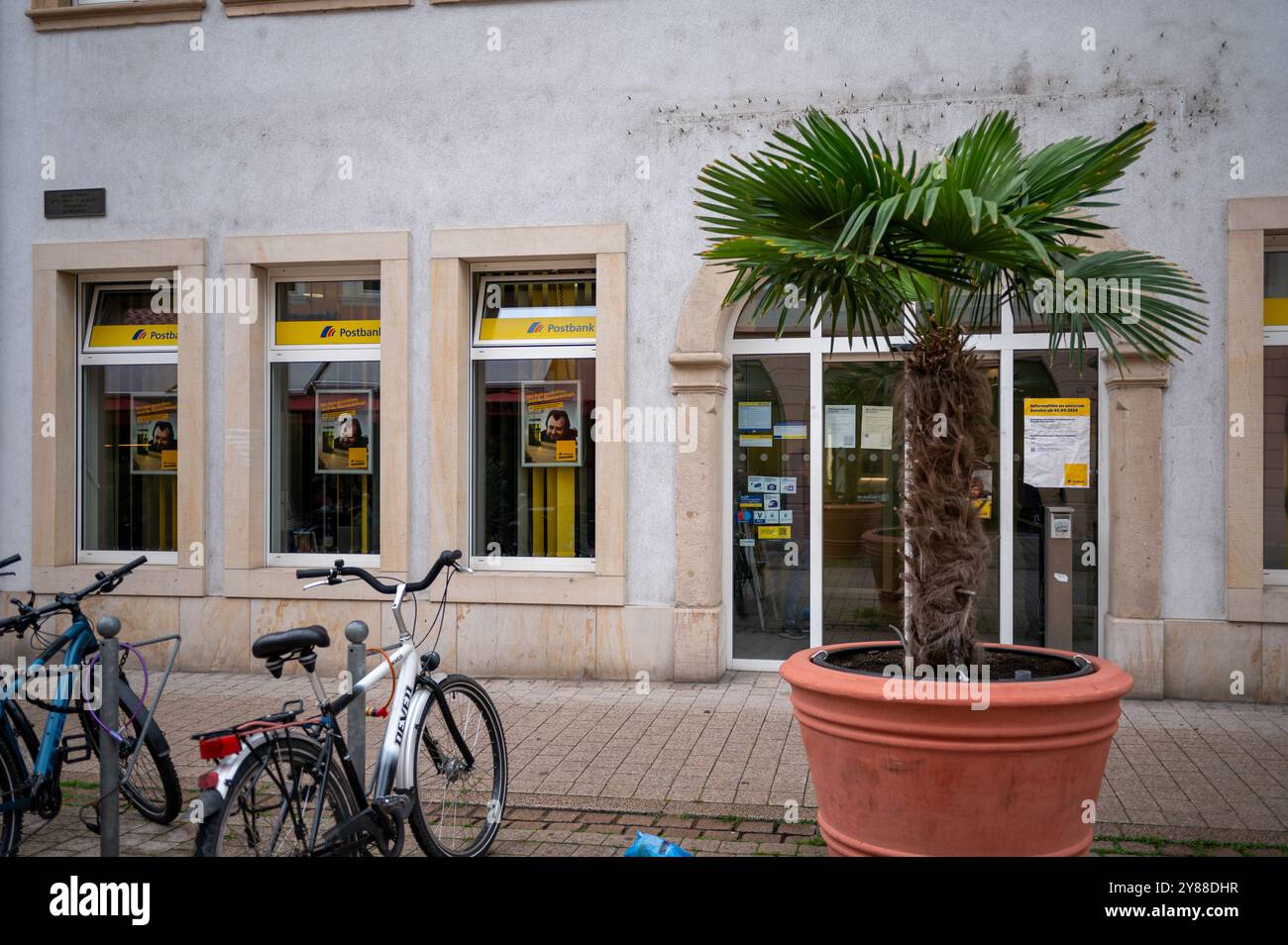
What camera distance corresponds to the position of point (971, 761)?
3.42 m

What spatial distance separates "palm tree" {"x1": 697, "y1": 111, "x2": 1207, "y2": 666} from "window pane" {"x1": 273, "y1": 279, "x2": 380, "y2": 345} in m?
5.37

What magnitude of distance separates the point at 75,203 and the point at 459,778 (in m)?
6.76

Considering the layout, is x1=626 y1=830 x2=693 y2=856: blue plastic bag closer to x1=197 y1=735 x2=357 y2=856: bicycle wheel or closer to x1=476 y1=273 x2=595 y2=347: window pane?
x1=197 y1=735 x2=357 y2=856: bicycle wheel

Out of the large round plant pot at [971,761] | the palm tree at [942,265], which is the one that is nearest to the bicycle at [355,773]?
the large round plant pot at [971,761]

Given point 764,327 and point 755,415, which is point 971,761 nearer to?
point 755,415

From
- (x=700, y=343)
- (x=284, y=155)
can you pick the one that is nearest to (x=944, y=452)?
(x=700, y=343)

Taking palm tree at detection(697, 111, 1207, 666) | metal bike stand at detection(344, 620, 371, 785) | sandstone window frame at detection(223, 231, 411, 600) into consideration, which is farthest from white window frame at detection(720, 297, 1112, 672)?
metal bike stand at detection(344, 620, 371, 785)

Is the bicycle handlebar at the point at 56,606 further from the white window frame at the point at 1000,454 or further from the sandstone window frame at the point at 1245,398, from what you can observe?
the sandstone window frame at the point at 1245,398

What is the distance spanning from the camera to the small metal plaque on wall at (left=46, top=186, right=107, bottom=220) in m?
8.71

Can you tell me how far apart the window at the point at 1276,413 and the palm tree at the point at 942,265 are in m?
4.16
